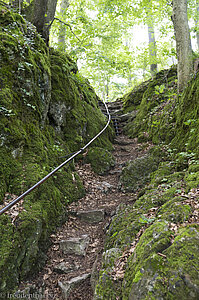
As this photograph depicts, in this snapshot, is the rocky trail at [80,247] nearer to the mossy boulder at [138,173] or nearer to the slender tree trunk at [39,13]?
the mossy boulder at [138,173]

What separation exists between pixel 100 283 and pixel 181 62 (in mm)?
6546

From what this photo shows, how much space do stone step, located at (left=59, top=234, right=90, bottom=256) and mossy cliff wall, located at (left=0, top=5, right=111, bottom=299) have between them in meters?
0.32

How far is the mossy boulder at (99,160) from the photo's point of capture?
6217 millimetres

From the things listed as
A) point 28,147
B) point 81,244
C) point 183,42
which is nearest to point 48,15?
point 183,42

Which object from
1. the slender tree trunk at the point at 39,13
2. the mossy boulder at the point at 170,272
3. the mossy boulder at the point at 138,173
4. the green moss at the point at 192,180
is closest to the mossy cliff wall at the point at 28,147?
the slender tree trunk at the point at 39,13

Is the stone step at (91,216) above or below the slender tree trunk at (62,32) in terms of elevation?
below

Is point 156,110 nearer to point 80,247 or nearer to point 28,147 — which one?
point 28,147

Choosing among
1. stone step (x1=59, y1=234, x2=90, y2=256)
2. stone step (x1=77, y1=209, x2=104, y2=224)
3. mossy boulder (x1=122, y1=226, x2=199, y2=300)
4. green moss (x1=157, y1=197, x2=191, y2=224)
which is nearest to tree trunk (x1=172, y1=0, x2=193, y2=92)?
green moss (x1=157, y1=197, x2=191, y2=224)

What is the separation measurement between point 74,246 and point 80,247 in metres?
0.11

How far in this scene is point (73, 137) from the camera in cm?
599

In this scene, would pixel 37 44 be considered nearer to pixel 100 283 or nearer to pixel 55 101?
pixel 55 101

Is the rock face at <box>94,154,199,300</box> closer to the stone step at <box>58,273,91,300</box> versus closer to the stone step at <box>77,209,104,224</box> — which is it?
the stone step at <box>58,273,91,300</box>

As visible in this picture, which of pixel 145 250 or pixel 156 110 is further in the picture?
pixel 156 110

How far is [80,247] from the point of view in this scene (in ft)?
10.8
